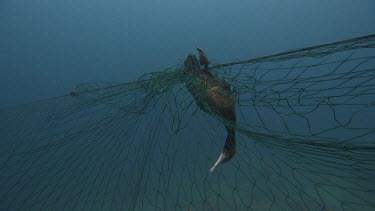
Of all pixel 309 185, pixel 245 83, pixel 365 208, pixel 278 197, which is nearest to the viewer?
pixel 245 83

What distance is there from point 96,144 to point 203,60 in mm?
1612

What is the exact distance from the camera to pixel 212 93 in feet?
7.74

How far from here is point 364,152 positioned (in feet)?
5.70

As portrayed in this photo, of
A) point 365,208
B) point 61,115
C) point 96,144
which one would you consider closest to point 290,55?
point 96,144

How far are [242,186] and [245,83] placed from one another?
9.40 meters

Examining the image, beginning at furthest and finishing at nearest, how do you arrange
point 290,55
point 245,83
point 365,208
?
1. point 365,208
2. point 245,83
3. point 290,55

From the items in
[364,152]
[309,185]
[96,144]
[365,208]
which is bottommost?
[309,185]

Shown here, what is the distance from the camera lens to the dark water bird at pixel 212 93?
7.71 ft

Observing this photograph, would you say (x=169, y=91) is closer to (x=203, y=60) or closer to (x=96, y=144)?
(x=203, y=60)

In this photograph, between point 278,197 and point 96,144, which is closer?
point 96,144

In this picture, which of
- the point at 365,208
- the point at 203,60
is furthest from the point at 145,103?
the point at 365,208

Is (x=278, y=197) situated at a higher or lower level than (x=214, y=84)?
lower

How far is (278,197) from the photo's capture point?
935cm

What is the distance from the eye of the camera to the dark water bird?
235cm
